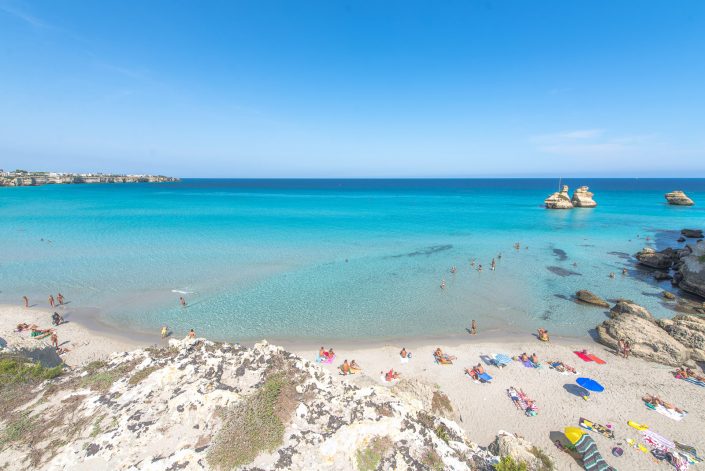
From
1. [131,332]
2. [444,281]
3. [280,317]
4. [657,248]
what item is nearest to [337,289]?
[280,317]

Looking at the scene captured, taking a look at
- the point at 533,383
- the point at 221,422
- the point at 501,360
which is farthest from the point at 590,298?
the point at 221,422

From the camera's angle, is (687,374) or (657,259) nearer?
(687,374)

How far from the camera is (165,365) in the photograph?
8.53 m

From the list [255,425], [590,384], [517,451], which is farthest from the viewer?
[590,384]

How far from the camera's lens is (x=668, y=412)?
1414 cm

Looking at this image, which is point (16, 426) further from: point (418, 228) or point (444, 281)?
point (418, 228)

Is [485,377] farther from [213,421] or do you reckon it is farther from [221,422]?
[213,421]

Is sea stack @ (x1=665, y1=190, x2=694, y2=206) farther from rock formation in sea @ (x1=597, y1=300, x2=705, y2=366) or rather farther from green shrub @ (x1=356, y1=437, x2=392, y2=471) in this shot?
green shrub @ (x1=356, y1=437, x2=392, y2=471)

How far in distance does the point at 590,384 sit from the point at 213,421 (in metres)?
17.7

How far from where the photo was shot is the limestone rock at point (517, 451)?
8.55m

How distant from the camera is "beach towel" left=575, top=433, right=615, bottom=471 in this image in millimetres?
11326

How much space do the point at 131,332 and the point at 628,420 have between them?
93.5 ft

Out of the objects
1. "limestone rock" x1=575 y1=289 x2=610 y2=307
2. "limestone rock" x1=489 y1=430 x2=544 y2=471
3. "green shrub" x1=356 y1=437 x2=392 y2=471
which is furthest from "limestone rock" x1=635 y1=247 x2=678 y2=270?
"green shrub" x1=356 y1=437 x2=392 y2=471

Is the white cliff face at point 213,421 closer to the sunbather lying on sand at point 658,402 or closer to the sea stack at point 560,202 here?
the sunbather lying on sand at point 658,402
